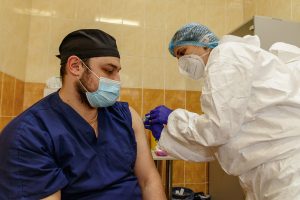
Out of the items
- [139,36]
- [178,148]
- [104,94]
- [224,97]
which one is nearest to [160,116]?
[178,148]

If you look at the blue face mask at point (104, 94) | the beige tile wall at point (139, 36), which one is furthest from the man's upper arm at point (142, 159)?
the beige tile wall at point (139, 36)

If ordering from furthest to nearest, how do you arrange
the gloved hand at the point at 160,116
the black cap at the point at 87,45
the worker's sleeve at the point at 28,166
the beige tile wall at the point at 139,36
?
the beige tile wall at the point at 139,36 < the gloved hand at the point at 160,116 < the black cap at the point at 87,45 < the worker's sleeve at the point at 28,166

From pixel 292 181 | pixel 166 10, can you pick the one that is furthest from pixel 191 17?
pixel 292 181

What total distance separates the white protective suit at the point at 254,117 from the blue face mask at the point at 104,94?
0.41 meters

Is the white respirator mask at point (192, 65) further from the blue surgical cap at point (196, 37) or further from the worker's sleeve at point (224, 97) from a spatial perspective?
the worker's sleeve at point (224, 97)

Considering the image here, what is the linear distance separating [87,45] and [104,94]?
0.23 meters

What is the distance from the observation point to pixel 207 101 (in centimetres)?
110

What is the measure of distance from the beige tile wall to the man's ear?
1.18m

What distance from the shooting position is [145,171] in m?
1.30

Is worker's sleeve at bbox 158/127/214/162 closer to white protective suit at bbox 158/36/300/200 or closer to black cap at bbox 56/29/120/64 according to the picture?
white protective suit at bbox 158/36/300/200

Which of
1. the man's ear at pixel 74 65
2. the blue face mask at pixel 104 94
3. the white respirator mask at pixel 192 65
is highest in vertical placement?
the white respirator mask at pixel 192 65

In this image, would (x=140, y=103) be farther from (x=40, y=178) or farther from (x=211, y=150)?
(x=40, y=178)

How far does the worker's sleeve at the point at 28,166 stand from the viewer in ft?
3.06

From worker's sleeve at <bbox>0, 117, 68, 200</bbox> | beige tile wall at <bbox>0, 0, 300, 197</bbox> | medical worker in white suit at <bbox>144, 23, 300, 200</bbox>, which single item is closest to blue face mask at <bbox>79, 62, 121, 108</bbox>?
worker's sleeve at <bbox>0, 117, 68, 200</bbox>
